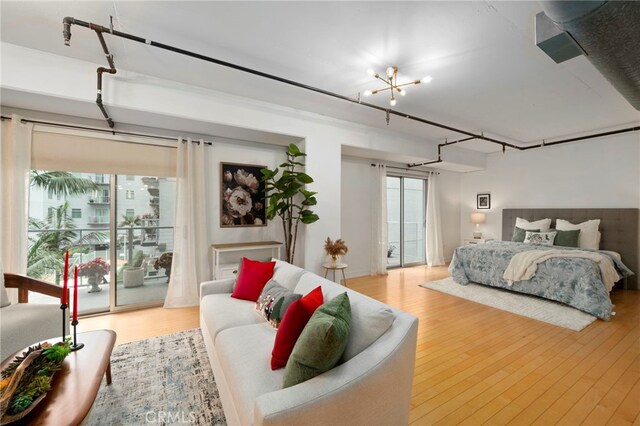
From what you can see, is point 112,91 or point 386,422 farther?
point 112,91

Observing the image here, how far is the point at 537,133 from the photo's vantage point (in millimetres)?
4934

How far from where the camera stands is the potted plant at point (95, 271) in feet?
11.3

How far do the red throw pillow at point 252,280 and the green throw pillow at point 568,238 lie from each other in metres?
5.20

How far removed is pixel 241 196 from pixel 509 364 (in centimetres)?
379

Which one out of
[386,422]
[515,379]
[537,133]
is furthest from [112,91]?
[537,133]

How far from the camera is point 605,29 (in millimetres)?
1317

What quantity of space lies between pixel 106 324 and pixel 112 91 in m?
2.63

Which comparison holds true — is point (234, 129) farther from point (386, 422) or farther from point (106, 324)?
point (386, 422)

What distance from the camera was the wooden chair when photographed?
1.95 meters

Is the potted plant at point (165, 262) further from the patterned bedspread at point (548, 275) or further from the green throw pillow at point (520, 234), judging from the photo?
the green throw pillow at point (520, 234)

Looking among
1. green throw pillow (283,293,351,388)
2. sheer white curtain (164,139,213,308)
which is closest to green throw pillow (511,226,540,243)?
green throw pillow (283,293,351,388)

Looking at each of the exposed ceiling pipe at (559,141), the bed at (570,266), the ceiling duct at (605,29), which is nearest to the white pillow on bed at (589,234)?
the bed at (570,266)

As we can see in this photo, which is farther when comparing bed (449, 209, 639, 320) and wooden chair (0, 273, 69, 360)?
bed (449, 209, 639, 320)

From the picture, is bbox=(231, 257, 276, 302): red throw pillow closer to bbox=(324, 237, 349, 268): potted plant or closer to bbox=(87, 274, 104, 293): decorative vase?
bbox=(324, 237, 349, 268): potted plant
